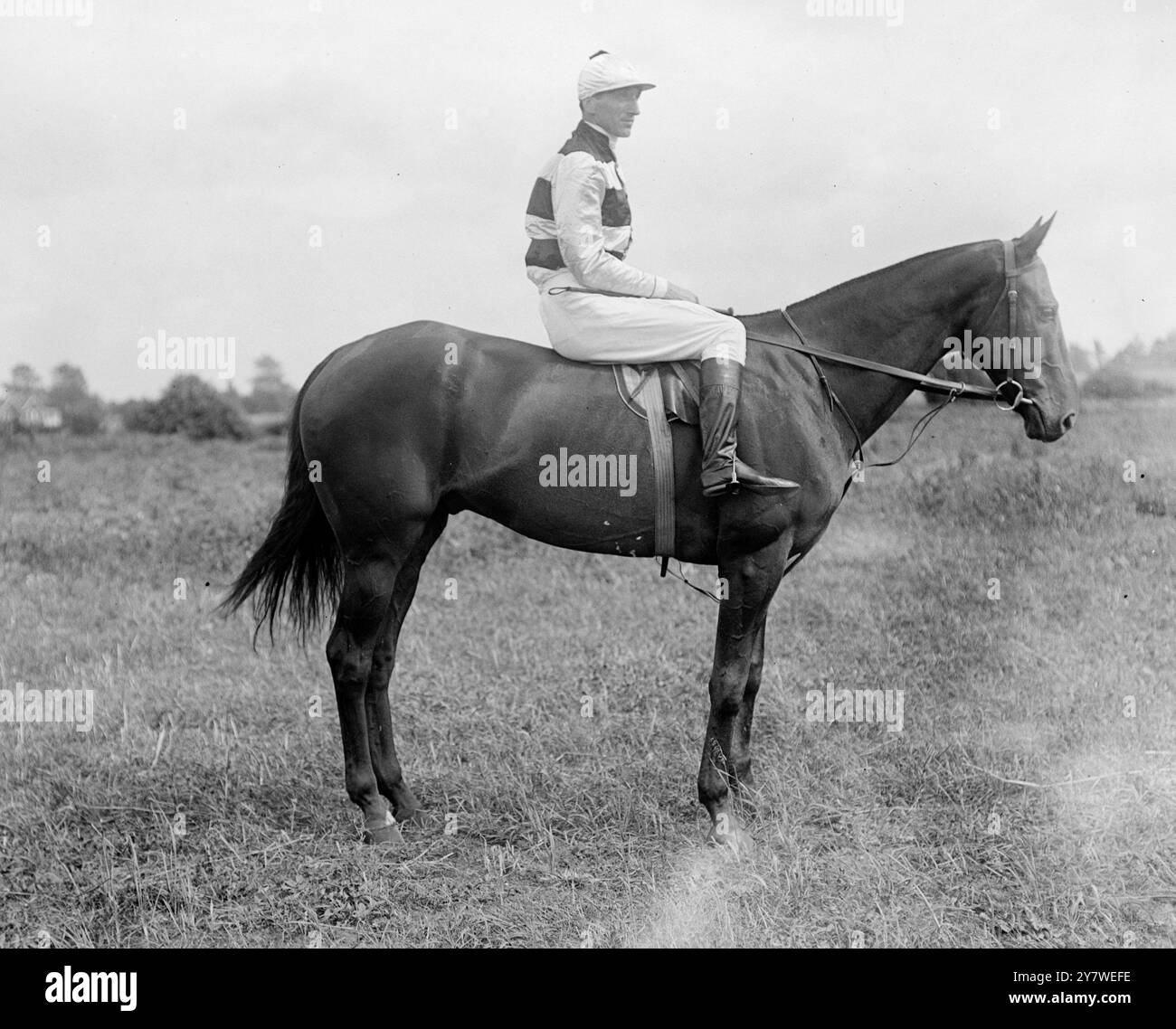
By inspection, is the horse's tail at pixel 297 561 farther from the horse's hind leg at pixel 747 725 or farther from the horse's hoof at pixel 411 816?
the horse's hind leg at pixel 747 725

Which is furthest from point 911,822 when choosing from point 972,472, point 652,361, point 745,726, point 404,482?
point 972,472

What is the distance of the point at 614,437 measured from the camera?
5660mm

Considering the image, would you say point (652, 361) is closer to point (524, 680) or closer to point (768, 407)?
point (768, 407)

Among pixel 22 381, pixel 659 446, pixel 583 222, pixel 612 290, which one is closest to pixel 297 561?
pixel 659 446

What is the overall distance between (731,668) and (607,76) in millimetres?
2989

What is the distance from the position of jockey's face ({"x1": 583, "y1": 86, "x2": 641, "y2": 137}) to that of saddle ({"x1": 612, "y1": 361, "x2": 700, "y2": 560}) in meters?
1.18

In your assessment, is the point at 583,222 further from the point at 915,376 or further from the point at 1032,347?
the point at 1032,347

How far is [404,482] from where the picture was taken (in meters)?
5.67

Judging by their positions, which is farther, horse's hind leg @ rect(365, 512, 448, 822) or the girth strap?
horse's hind leg @ rect(365, 512, 448, 822)

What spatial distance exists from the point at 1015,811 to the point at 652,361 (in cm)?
297

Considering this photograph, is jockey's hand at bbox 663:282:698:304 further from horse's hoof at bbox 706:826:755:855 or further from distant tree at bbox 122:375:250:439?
distant tree at bbox 122:375:250:439

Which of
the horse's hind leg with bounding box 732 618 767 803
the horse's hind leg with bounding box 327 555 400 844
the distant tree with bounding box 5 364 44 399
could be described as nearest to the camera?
the horse's hind leg with bounding box 327 555 400 844

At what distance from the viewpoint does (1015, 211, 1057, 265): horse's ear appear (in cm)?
557

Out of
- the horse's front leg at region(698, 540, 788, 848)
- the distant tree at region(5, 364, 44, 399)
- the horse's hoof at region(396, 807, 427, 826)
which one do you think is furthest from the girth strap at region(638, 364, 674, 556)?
the distant tree at region(5, 364, 44, 399)
